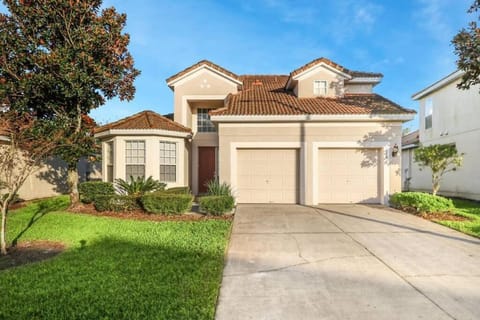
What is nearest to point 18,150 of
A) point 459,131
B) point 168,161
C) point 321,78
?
point 168,161

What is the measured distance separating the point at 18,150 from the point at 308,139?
943 cm

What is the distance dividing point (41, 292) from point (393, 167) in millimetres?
11262

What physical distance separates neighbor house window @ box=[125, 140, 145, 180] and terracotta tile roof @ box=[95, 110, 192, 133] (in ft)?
2.36

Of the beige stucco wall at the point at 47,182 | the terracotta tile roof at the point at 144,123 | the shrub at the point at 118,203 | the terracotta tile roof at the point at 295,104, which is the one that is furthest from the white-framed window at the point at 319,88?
the beige stucco wall at the point at 47,182

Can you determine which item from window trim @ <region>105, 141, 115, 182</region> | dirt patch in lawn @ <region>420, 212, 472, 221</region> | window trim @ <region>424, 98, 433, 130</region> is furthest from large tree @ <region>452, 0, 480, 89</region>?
window trim @ <region>105, 141, 115, 182</region>

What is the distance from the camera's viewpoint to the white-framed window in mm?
11867

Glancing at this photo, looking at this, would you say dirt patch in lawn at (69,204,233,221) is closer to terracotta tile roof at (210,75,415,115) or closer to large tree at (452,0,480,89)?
terracotta tile roof at (210,75,415,115)

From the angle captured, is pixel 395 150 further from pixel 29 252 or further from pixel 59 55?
pixel 59 55

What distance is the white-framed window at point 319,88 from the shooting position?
11.9m

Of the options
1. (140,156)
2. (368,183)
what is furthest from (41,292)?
(368,183)

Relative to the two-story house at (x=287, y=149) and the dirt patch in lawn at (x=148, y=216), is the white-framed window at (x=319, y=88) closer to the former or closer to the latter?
the two-story house at (x=287, y=149)

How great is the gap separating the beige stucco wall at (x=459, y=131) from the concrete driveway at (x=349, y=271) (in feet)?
25.8

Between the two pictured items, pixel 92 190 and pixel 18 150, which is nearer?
pixel 18 150

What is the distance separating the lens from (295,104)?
10.9m
